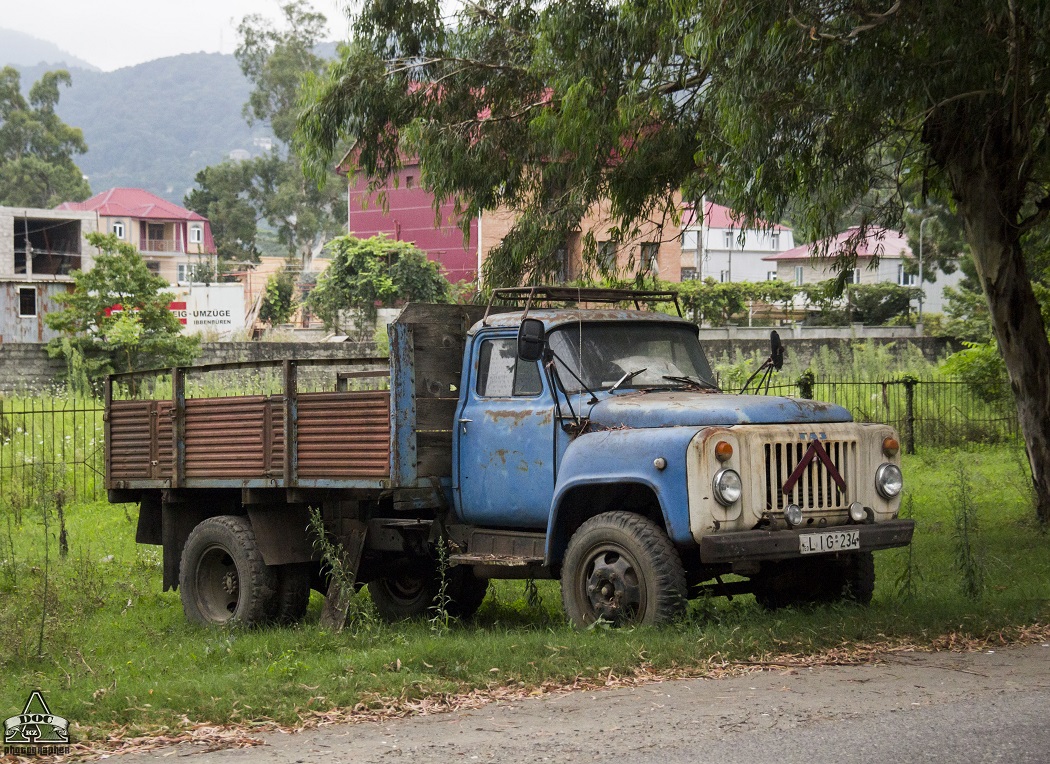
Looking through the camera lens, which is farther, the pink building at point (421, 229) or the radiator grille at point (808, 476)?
the pink building at point (421, 229)

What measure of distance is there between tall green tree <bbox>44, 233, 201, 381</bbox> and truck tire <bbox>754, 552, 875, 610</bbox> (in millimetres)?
28513

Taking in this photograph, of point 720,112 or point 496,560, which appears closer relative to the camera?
point 496,560

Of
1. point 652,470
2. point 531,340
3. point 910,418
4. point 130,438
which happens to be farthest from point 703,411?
point 910,418

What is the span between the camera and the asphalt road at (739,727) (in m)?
5.60

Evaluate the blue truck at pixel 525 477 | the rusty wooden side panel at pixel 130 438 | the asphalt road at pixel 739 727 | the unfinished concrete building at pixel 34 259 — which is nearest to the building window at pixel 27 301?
the unfinished concrete building at pixel 34 259

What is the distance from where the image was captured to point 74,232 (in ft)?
218

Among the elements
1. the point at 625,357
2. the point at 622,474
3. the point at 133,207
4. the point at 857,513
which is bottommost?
the point at 857,513

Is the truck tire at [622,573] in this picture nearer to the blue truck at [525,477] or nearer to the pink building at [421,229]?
the blue truck at [525,477]

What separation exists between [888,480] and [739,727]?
3.11 m

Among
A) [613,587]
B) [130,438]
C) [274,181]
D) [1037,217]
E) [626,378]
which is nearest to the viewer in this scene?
[613,587]

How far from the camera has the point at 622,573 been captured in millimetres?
8109

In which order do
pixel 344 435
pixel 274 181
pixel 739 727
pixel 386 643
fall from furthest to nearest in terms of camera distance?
pixel 274 181 < pixel 344 435 < pixel 386 643 < pixel 739 727

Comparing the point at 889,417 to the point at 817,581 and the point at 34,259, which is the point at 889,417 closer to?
the point at 817,581

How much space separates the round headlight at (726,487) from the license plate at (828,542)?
0.50m
